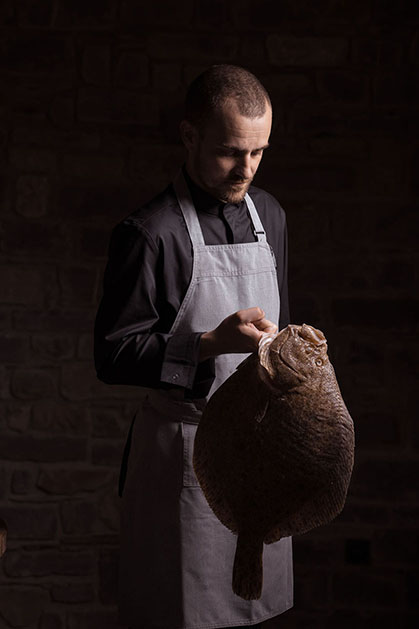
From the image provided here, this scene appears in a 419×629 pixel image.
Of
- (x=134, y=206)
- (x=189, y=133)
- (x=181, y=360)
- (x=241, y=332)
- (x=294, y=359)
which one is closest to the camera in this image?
(x=294, y=359)

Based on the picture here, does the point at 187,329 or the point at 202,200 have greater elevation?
the point at 202,200

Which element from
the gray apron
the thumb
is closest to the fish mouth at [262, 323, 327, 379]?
the thumb

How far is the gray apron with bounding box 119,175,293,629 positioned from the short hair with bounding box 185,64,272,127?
217mm

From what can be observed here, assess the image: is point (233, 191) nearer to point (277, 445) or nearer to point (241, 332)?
point (241, 332)

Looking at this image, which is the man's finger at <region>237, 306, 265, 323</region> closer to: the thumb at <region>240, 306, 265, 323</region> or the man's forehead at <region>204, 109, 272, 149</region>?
the thumb at <region>240, 306, 265, 323</region>

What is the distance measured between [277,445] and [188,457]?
→ 1.53ft

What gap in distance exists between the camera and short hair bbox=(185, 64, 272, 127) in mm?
1923

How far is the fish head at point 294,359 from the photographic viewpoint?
1.62 meters

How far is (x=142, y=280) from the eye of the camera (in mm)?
1993

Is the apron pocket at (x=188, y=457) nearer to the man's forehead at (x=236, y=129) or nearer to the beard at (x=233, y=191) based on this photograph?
the beard at (x=233, y=191)

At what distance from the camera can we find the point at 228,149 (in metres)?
1.95

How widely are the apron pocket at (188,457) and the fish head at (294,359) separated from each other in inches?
19.8

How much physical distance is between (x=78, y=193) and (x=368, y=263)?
1.12 m

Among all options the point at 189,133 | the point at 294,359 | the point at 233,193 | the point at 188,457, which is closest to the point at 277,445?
the point at 294,359
